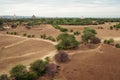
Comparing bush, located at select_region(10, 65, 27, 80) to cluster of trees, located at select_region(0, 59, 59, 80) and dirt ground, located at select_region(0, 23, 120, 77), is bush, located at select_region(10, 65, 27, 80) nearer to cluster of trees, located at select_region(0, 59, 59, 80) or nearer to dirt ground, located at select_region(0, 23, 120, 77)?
cluster of trees, located at select_region(0, 59, 59, 80)

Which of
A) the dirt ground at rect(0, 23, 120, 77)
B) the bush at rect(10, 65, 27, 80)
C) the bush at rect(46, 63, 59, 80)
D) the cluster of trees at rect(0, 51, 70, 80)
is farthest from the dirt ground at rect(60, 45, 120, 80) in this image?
the bush at rect(10, 65, 27, 80)

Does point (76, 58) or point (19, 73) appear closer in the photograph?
point (19, 73)

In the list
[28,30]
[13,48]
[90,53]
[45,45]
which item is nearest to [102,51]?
[90,53]

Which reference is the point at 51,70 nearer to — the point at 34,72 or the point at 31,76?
the point at 34,72

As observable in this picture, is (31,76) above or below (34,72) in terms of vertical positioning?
below

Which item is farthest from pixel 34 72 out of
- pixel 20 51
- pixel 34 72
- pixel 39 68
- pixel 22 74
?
pixel 20 51

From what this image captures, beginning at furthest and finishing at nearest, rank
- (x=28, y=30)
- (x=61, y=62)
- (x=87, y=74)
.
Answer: (x=28, y=30), (x=61, y=62), (x=87, y=74)

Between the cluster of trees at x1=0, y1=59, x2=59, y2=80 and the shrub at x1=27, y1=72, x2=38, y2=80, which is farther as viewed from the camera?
the shrub at x1=27, y1=72, x2=38, y2=80

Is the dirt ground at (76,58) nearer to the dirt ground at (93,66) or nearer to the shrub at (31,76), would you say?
the dirt ground at (93,66)

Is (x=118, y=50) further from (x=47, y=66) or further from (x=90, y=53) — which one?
(x=47, y=66)
